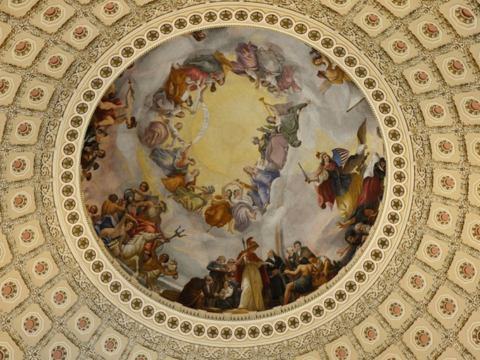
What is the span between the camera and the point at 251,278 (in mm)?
25391

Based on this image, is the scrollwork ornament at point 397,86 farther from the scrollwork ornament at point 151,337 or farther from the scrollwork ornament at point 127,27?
the scrollwork ornament at point 151,337

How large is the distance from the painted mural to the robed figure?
36 mm

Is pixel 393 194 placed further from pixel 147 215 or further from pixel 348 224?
pixel 147 215

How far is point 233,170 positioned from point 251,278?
3.89m

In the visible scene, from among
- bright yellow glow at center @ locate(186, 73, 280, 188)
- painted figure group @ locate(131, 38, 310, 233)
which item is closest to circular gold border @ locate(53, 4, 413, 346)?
painted figure group @ locate(131, 38, 310, 233)

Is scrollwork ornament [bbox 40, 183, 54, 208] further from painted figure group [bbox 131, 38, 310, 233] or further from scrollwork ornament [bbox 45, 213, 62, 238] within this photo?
painted figure group [bbox 131, 38, 310, 233]

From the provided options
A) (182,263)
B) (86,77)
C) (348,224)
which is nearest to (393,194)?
(348,224)

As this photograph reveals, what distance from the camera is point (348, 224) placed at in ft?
80.8

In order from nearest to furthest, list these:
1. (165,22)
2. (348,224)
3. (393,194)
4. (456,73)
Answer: (456,73)
(165,22)
(393,194)
(348,224)

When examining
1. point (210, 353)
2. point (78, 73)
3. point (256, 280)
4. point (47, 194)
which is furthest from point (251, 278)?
point (78, 73)

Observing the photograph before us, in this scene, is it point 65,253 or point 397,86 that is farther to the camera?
point 65,253

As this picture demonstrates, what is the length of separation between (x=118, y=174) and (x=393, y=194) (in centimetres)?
902

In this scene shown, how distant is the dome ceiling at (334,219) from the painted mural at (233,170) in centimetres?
23

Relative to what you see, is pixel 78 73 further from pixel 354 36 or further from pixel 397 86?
pixel 397 86
